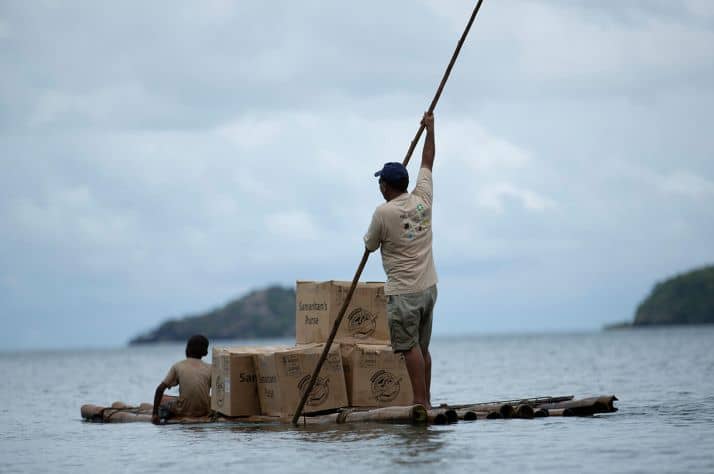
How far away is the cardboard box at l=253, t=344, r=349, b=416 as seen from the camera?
10.7m

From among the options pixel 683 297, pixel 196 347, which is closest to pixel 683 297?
pixel 683 297

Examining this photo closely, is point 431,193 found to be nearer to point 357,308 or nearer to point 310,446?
point 357,308

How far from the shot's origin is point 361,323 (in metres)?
11.0

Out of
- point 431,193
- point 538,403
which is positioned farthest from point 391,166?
point 538,403

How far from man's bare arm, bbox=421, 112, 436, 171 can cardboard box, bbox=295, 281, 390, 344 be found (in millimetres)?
1534

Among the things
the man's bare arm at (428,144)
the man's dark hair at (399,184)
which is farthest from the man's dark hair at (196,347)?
the man's bare arm at (428,144)

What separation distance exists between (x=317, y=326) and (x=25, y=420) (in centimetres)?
689

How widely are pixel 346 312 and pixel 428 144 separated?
2010mm

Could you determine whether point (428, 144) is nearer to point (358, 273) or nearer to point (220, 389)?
point (358, 273)

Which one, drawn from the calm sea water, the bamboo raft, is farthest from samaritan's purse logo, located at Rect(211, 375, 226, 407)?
the calm sea water

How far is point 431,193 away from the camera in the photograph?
995 centimetres

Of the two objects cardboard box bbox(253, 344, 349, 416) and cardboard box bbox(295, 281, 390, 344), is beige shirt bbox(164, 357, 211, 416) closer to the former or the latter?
cardboard box bbox(253, 344, 349, 416)

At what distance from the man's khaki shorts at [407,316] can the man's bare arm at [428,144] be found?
1.24 meters

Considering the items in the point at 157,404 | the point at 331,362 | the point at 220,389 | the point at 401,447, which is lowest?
the point at 401,447
